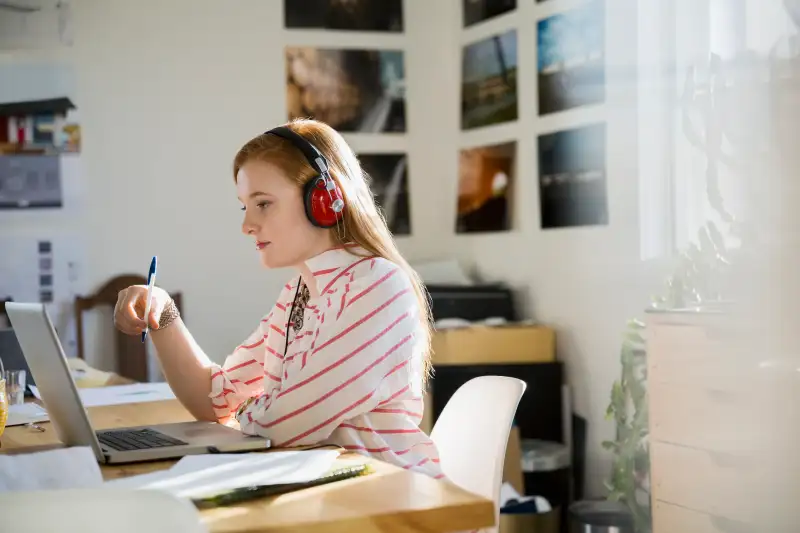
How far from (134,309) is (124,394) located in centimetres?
59

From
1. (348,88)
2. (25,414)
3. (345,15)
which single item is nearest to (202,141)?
(348,88)

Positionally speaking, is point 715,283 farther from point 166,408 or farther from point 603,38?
point 166,408

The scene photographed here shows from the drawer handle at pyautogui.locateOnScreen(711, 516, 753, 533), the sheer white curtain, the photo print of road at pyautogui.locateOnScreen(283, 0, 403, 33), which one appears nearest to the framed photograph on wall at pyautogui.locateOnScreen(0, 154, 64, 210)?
the photo print of road at pyautogui.locateOnScreen(283, 0, 403, 33)

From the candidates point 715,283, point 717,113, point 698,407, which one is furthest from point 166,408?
point 717,113

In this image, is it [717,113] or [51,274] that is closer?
[717,113]

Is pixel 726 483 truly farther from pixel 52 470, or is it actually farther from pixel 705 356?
pixel 52 470

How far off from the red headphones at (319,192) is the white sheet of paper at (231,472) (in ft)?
1.35

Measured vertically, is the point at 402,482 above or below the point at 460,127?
below

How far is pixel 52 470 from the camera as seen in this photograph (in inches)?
46.2

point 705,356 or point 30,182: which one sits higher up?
point 30,182

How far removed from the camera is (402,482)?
1.12 m

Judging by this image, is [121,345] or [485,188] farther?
[485,188]

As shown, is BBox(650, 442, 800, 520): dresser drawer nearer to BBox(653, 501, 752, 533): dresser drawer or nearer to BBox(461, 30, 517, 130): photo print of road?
BBox(653, 501, 752, 533): dresser drawer

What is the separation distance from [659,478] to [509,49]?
6.04 feet
